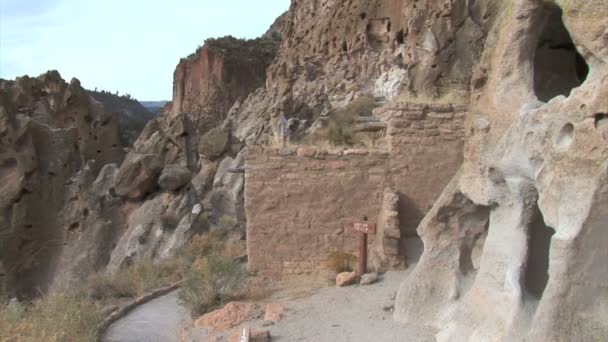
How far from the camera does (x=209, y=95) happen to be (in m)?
46.8

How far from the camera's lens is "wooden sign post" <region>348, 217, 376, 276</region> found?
28.1 ft

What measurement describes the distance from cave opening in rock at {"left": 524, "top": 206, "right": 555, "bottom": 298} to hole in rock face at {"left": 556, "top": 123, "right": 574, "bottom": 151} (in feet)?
3.12

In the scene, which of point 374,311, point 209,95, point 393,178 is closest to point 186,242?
point 393,178

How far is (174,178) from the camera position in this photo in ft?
55.6

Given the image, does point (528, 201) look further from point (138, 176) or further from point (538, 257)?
point (138, 176)

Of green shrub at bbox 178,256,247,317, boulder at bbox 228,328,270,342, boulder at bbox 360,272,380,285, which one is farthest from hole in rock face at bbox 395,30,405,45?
boulder at bbox 228,328,270,342

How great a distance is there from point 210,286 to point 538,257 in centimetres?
470

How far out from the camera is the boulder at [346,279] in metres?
8.67

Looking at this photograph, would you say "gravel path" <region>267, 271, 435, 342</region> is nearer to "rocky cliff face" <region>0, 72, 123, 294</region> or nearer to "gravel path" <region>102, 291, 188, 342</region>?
"gravel path" <region>102, 291, 188, 342</region>

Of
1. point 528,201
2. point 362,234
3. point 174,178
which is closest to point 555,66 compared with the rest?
point 528,201

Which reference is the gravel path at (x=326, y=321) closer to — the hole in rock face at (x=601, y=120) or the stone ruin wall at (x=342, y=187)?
the stone ruin wall at (x=342, y=187)

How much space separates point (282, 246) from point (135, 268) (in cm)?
496

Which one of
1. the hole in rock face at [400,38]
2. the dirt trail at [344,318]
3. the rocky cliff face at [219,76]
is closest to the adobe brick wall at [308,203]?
the dirt trail at [344,318]

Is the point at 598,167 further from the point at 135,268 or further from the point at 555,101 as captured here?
the point at 135,268
